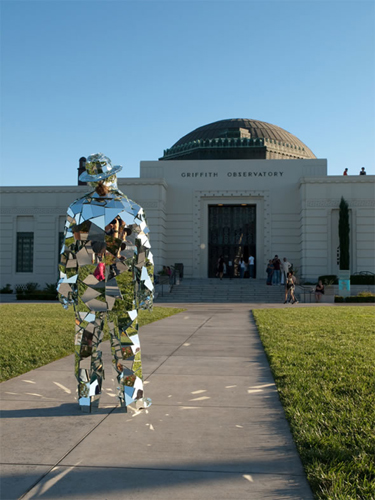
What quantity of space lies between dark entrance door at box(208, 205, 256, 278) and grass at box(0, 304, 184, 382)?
58.8 ft

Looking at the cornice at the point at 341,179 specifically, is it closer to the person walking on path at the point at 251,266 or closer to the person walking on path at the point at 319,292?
the person walking on path at the point at 251,266

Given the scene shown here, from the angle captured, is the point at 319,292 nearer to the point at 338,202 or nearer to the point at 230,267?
the point at 338,202

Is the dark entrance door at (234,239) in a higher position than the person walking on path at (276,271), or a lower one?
higher

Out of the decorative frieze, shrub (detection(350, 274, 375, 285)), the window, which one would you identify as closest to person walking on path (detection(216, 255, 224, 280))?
the decorative frieze

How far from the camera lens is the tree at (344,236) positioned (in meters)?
28.1

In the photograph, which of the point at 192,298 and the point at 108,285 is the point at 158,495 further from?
the point at 192,298

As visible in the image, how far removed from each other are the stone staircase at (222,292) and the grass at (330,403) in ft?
47.9

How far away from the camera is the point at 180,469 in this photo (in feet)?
10.7

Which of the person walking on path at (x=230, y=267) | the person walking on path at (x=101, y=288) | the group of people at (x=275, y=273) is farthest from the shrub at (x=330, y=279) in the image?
the person walking on path at (x=101, y=288)

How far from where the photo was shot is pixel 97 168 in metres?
4.79

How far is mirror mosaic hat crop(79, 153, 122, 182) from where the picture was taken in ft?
15.6

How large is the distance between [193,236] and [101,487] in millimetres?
29193

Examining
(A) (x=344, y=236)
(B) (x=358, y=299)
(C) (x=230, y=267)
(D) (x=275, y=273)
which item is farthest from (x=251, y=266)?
(B) (x=358, y=299)

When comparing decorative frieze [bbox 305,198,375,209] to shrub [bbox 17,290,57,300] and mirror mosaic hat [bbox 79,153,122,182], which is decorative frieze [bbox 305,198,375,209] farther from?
mirror mosaic hat [bbox 79,153,122,182]
